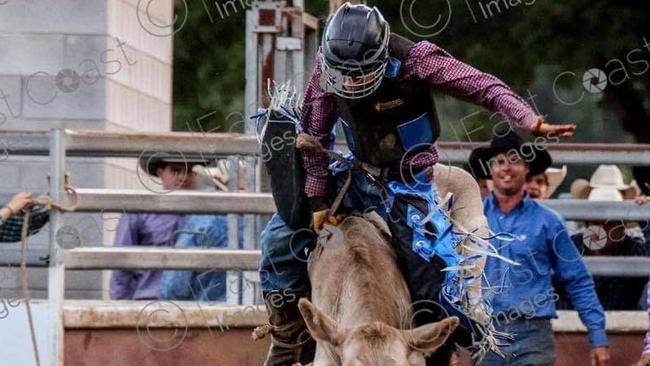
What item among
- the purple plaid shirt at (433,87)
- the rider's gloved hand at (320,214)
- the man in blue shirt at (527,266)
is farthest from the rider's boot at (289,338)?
the man in blue shirt at (527,266)

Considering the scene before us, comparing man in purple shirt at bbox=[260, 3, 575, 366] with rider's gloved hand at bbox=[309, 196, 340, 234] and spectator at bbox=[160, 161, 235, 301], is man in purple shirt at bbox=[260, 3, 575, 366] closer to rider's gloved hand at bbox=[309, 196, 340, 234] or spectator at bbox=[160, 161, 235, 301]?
rider's gloved hand at bbox=[309, 196, 340, 234]

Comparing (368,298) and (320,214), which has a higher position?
(320,214)

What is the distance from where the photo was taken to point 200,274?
12.8 metres

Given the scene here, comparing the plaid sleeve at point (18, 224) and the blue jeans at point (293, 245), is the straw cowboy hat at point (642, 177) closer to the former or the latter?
the plaid sleeve at point (18, 224)

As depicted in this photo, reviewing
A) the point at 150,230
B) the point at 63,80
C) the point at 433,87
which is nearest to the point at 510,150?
the point at 150,230

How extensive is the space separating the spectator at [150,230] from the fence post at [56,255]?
2.66 feet

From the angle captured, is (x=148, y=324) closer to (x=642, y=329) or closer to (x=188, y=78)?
(x=642, y=329)

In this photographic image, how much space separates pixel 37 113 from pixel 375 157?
519 centimetres

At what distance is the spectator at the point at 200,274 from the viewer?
12.6 meters

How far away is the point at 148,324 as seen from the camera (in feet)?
38.4

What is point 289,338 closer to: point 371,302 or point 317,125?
point 317,125

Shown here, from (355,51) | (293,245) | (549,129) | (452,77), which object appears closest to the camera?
(549,129)

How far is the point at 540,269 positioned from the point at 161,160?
249 cm

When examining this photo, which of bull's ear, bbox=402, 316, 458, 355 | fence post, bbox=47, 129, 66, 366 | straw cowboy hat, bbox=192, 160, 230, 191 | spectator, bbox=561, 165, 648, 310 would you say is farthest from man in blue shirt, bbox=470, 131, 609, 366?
bull's ear, bbox=402, 316, 458, 355
